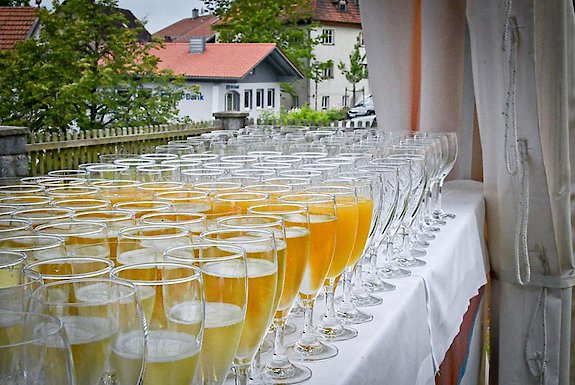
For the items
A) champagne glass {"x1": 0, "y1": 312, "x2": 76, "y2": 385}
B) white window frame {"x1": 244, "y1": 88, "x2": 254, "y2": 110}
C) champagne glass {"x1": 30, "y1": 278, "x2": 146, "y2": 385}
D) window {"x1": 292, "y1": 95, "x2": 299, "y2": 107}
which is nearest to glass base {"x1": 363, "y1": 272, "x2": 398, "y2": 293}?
champagne glass {"x1": 30, "y1": 278, "x2": 146, "y2": 385}

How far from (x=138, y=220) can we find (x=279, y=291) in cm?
22

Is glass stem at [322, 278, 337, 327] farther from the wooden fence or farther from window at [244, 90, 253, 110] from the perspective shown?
window at [244, 90, 253, 110]

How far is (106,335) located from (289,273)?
396 millimetres

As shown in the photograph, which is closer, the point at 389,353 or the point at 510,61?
the point at 389,353

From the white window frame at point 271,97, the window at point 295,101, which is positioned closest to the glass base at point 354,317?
the white window frame at point 271,97

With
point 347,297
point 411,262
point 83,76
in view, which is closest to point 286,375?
point 347,297

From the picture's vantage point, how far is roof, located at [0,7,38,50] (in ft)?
45.3

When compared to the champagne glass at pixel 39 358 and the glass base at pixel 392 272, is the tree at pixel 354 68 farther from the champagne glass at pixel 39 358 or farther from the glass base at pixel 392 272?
the champagne glass at pixel 39 358

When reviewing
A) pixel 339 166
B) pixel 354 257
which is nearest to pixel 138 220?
pixel 354 257

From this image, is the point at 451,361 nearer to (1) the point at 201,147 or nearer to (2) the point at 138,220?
(1) the point at 201,147

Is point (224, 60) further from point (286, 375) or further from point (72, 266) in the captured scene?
point (72, 266)

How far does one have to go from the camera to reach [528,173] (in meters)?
2.63

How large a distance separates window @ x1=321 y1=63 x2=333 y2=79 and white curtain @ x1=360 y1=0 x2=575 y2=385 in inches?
878

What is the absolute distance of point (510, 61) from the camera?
258cm
